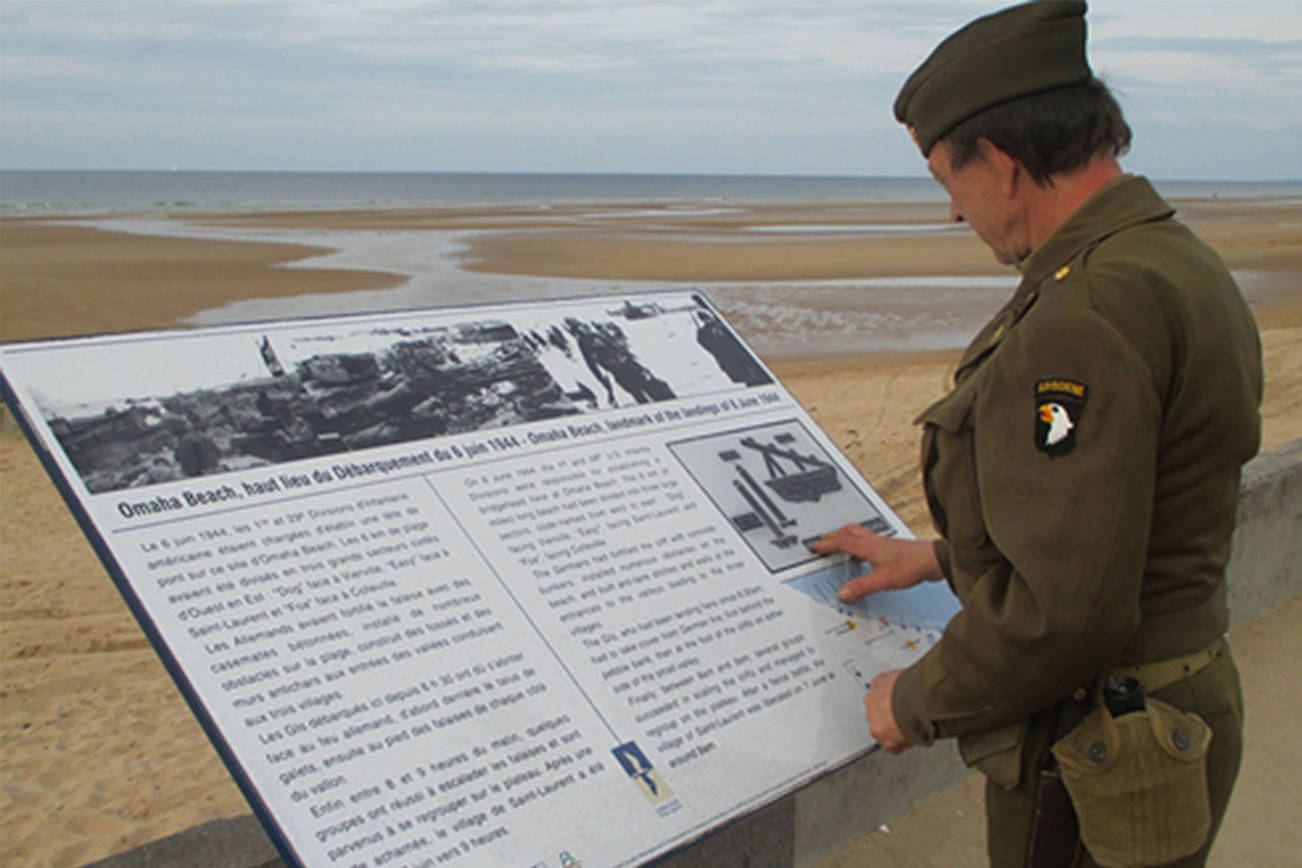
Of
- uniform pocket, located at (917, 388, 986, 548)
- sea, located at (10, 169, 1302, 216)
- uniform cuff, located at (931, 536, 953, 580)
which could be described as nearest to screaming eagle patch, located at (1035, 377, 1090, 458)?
uniform pocket, located at (917, 388, 986, 548)

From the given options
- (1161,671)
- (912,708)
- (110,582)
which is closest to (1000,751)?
(912,708)

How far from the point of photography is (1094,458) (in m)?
1.38

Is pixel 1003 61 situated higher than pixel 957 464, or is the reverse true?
pixel 1003 61

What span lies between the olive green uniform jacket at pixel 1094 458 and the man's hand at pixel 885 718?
15 centimetres

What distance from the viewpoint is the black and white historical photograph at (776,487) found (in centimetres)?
233

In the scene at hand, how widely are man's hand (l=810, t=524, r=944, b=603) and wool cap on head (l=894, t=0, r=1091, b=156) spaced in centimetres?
93

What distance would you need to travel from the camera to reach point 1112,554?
1.41 meters

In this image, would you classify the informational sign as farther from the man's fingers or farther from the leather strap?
the leather strap

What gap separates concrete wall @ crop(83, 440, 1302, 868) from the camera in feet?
7.24

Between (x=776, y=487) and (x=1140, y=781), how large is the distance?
1025 mm

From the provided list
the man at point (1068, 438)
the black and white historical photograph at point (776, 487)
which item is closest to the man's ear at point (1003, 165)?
the man at point (1068, 438)

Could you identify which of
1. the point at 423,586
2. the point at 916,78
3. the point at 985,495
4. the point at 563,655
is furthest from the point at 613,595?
the point at 916,78

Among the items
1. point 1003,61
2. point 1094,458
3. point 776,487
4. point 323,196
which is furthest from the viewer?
point 323,196

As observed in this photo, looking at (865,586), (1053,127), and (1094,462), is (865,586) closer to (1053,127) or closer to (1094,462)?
(1094,462)
